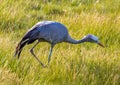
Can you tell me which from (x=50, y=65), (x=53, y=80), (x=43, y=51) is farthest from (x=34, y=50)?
(x=53, y=80)

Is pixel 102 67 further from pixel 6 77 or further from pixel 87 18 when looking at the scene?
pixel 87 18

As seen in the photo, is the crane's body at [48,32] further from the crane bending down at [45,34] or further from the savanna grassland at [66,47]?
the savanna grassland at [66,47]

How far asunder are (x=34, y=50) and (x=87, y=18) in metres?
1.51

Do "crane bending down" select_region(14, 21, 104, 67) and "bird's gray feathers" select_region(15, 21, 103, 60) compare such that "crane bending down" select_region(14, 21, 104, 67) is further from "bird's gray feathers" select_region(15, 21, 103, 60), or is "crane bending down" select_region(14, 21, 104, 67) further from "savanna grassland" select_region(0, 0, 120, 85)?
"savanna grassland" select_region(0, 0, 120, 85)

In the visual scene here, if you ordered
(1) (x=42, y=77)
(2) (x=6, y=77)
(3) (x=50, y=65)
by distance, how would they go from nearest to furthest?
(2) (x=6, y=77) < (1) (x=42, y=77) < (3) (x=50, y=65)

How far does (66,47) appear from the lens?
7.12m

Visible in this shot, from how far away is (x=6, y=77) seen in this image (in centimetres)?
530

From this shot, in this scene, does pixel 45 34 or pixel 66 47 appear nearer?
pixel 45 34

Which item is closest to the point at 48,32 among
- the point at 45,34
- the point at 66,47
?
the point at 45,34

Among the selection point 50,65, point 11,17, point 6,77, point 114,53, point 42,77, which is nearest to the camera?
point 6,77

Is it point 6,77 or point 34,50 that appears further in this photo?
point 34,50

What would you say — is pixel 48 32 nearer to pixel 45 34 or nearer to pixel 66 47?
pixel 45 34

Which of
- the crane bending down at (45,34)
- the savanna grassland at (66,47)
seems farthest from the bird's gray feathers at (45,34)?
the savanna grassland at (66,47)

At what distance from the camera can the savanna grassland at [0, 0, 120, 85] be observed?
577cm
